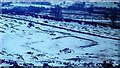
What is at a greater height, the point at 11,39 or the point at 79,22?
the point at 79,22

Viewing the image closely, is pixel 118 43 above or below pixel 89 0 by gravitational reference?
below

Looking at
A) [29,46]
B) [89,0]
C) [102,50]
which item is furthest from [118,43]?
[29,46]

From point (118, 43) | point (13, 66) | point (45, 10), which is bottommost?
point (13, 66)

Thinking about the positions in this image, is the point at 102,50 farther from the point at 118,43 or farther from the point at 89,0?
the point at 89,0

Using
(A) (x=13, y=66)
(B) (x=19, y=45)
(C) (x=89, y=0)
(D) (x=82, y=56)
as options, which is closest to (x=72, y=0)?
(C) (x=89, y=0)

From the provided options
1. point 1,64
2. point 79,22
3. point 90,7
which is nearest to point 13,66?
point 1,64

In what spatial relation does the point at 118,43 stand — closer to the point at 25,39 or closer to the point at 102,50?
the point at 102,50
